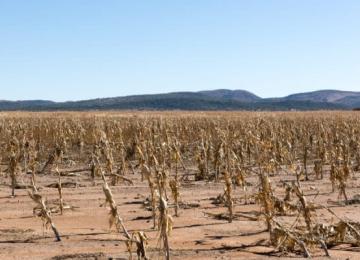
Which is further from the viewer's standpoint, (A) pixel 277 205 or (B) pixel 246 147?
(B) pixel 246 147

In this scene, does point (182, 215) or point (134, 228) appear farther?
point (182, 215)

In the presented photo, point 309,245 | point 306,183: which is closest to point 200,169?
point 306,183

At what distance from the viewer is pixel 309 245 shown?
650 centimetres

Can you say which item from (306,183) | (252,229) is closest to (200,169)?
(306,183)

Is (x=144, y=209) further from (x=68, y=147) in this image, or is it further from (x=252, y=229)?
(x=68, y=147)

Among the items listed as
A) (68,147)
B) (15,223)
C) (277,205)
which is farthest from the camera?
(68,147)

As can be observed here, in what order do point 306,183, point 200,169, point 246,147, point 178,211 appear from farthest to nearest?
point 246,147
point 200,169
point 306,183
point 178,211

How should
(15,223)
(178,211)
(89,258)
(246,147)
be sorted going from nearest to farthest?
1. (89,258)
2. (15,223)
3. (178,211)
4. (246,147)

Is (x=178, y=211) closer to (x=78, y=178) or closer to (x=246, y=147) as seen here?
(x=78, y=178)

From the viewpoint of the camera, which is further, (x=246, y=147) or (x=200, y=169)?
(x=246, y=147)

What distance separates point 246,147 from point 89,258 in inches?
408

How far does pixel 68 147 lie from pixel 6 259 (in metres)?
14.1

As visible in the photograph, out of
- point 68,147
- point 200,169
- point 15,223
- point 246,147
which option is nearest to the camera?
point 15,223

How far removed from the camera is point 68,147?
20203 mm
